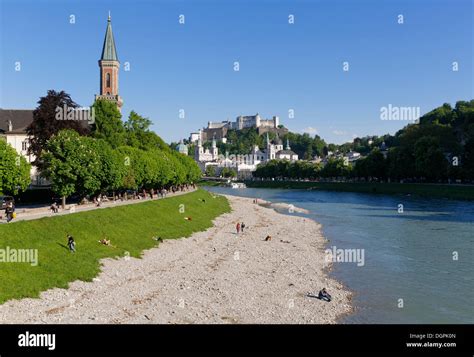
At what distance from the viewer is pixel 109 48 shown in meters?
112

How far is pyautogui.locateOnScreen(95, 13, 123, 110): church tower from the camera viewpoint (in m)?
110

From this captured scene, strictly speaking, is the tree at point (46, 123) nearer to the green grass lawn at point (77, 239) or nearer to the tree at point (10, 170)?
the green grass lawn at point (77, 239)

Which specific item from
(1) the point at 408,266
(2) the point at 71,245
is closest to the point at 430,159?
(1) the point at 408,266

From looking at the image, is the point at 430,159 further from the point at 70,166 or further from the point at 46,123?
the point at 70,166

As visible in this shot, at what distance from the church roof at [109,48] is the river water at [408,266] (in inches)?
2436

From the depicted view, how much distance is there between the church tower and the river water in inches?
2326

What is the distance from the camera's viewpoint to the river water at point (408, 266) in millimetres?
28469

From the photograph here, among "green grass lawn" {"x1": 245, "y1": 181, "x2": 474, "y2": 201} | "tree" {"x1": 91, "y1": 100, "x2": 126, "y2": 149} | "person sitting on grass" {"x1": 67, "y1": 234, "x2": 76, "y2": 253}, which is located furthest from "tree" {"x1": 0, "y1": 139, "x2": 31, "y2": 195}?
"green grass lawn" {"x1": 245, "y1": 181, "x2": 474, "y2": 201}

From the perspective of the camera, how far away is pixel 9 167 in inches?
1694

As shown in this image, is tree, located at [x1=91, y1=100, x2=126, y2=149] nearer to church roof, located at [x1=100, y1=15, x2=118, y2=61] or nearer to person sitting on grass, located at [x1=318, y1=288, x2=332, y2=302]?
church roof, located at [x1=100, y1=15, x2=118, y2=61]

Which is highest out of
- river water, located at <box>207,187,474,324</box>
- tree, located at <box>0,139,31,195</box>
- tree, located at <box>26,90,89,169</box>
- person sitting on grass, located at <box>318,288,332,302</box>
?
tree, located at <box>26,90,89,169</box>

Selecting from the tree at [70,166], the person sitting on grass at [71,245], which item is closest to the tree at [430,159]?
the tree at [70,166]

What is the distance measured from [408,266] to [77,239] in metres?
26.1
